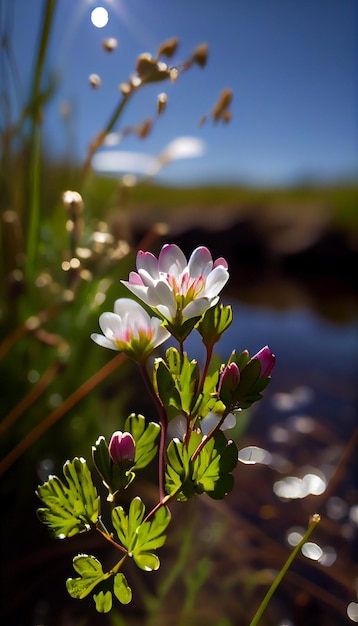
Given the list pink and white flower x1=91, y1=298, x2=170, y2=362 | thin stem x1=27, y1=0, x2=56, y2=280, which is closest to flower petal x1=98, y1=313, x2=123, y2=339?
pink and white flower x1=91, y1=298, x2=170, y2=362

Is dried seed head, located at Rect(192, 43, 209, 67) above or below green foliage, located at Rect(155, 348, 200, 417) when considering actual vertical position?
above

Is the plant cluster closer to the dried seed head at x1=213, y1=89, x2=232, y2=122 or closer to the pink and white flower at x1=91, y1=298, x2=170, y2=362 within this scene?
the pink and white flower at x1=91, y1=298, x2=170, y2=362

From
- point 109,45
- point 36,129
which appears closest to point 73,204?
point 109,45

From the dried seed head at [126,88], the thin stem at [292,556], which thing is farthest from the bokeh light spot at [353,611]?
the dried seed head at [126,88]

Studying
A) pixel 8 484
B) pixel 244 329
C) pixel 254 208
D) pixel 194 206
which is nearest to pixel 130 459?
pixel 8 484

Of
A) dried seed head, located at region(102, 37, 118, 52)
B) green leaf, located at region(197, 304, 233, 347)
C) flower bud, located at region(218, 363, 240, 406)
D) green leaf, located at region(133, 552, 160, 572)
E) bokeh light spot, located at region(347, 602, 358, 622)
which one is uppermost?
dried seed head, located at region(102, 37, 118, 52)

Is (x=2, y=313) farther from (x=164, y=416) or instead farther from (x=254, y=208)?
(x=254, y=208)

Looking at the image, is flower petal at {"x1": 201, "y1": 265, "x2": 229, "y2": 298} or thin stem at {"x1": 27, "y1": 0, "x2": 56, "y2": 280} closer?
flower petal at {"x1": 201, "y1": 265, "x2": 229, "y2": 298}
